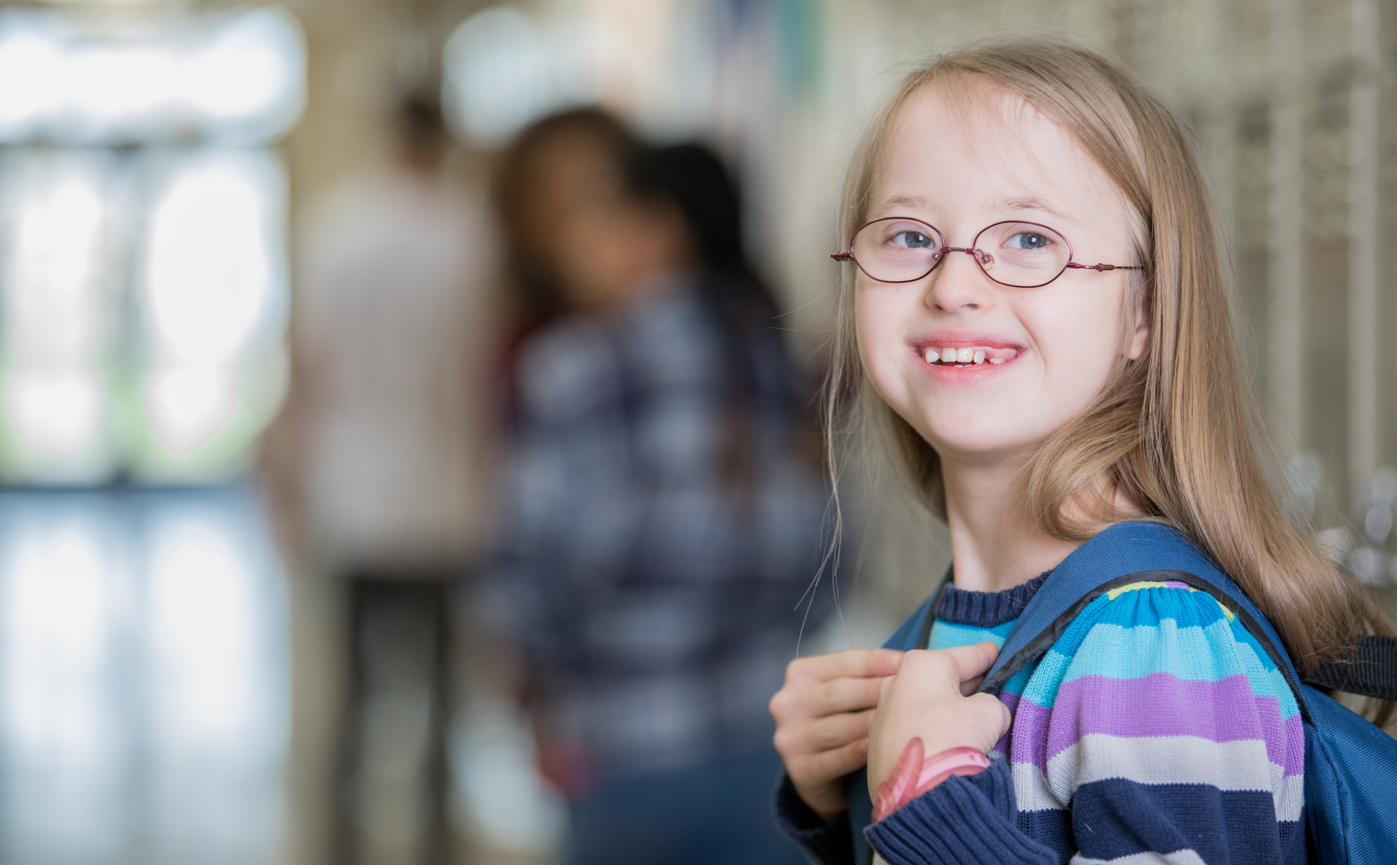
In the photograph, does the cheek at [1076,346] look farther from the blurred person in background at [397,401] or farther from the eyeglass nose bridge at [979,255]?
the blurred person in background at [397,401]

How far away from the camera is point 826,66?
3809mm

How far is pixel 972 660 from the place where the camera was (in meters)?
0.85

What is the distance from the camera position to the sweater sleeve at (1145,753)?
76 centimetres

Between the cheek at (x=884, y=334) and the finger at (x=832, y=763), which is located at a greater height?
the cheek at (x=884, y=334)

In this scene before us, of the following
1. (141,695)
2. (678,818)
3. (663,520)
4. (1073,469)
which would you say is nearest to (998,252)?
(1073,469)

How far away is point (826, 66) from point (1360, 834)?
328cm

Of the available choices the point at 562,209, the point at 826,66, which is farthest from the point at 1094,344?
the point at 826,66

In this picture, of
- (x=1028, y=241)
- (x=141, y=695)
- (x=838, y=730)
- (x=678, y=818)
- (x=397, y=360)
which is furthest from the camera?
(x=141, y=695)

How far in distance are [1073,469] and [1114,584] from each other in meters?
0.09

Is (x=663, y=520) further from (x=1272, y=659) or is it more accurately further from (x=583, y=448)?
(x=1272, y=659)

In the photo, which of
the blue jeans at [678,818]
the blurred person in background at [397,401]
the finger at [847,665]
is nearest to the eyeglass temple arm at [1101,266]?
the finger at [847,665]

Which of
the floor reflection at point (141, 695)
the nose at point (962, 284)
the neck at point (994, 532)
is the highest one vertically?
the nose at point (962, 284)

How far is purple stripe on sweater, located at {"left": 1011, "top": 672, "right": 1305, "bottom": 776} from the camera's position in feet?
2.50

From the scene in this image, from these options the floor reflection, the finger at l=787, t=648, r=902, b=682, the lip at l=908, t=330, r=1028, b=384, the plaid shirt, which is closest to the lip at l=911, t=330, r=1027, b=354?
the lip at l=908, t=330, r=1028, b=384
